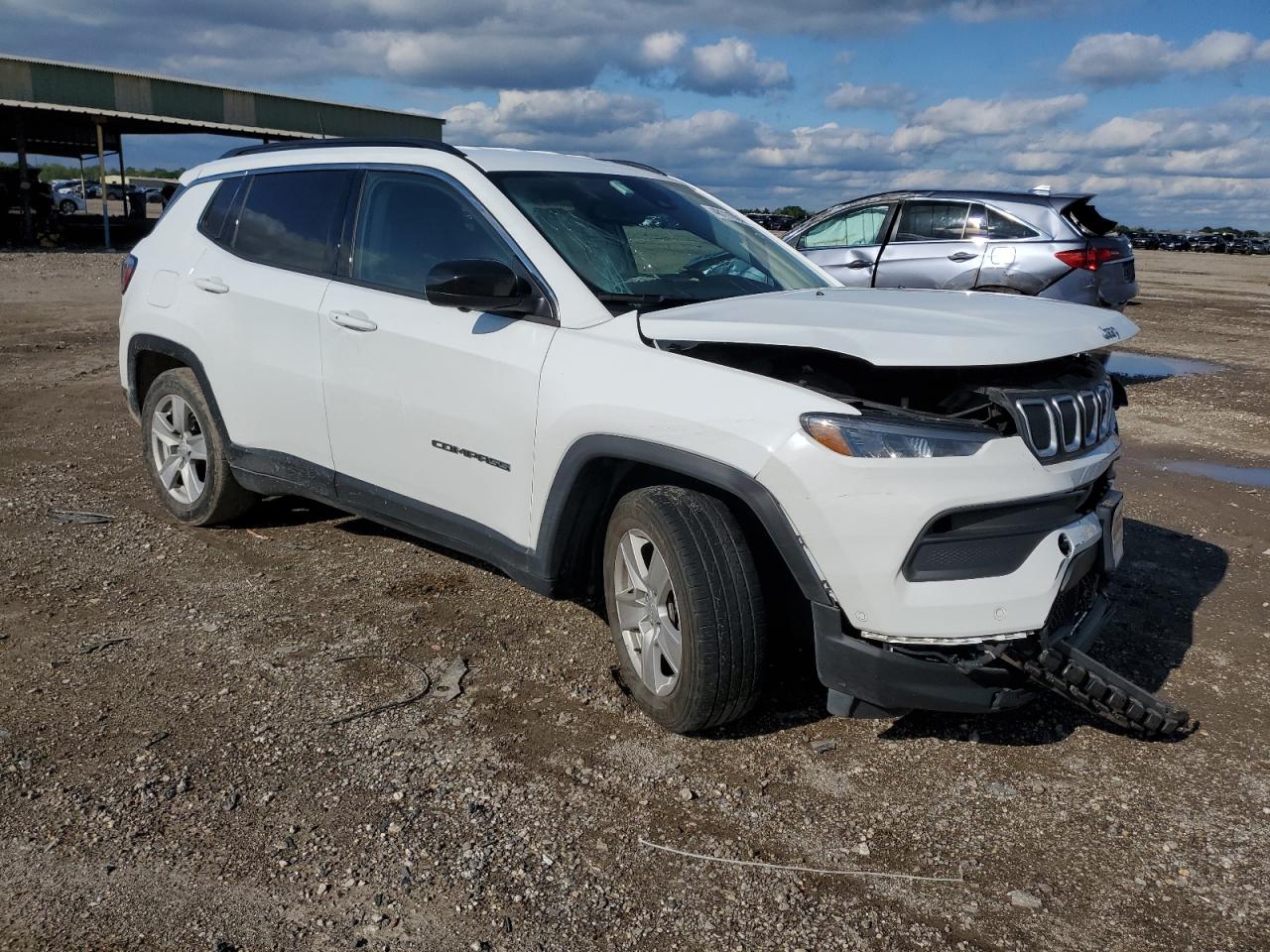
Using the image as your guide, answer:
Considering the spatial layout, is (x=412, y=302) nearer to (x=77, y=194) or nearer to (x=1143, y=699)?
(x=1143, y=699)

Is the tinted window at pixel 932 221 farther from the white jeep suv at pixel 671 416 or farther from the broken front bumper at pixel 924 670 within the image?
the broken front bumper at pixel 924 670

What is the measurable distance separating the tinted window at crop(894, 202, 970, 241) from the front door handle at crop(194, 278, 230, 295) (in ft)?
23.9

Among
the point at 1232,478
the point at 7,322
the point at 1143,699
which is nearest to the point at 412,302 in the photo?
the point at 1143,699

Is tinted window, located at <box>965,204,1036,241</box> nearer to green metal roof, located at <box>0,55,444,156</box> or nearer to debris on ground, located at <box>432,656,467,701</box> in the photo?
debris on ground, located at <box>432,656,467,701</box>

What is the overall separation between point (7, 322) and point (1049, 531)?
13.5m

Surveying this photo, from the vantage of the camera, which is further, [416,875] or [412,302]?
[412,302]

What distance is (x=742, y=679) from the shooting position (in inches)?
129

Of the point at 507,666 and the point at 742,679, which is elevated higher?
the point at 742,679

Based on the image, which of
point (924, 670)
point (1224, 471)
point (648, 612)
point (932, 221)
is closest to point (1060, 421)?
point (924, 670)

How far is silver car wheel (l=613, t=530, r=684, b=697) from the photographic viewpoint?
343cm

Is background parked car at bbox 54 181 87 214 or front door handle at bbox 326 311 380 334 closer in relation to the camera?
front door handle at bbox 326 311 380 334

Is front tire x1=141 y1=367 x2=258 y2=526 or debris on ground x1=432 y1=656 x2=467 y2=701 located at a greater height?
front tire x1=141 y1=367 x2=258 y2=526

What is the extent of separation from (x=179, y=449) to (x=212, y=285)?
3.14 ft

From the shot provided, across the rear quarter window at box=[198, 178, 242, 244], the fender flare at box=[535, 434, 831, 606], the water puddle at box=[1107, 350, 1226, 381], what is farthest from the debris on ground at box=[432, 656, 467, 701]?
the water puddle at box=[1107, 350, 1226, 381]
